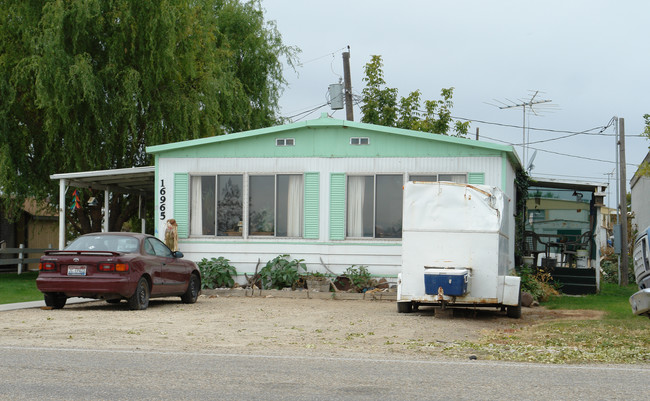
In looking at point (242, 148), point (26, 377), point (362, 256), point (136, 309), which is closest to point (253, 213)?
point (242, 148)

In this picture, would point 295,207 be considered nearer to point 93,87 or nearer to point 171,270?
point 171,270

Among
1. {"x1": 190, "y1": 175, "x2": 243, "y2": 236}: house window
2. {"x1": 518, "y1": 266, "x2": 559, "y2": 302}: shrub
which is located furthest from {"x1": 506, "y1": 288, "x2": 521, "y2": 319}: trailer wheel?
{"x1": 190, "y1": 175, "x2": 243, "y2": 236}: house window

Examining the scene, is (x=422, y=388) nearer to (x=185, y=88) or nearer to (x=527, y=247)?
(x=527, y=247)

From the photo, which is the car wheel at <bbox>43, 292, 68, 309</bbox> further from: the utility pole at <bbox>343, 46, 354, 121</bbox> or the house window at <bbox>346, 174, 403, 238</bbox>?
the utility pole at <bbox>343, 46, 354, 121</bbox>

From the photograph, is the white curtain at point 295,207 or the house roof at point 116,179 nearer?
the white curtain at point 295,207

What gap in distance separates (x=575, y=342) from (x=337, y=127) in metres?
10.1

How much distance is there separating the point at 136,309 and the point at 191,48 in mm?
12554

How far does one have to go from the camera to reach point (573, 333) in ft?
39.8

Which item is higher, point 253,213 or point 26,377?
point 253,213

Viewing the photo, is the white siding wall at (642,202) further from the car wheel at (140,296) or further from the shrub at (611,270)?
the car wheel at (140,296)

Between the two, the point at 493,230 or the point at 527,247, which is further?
the point at 527,247

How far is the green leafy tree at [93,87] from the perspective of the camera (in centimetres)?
2377

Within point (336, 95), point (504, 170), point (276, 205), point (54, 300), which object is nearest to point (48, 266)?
point (54, 300)

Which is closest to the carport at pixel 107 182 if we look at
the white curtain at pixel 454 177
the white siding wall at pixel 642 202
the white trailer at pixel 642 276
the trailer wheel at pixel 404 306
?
the white curtain at pixel 454 177
